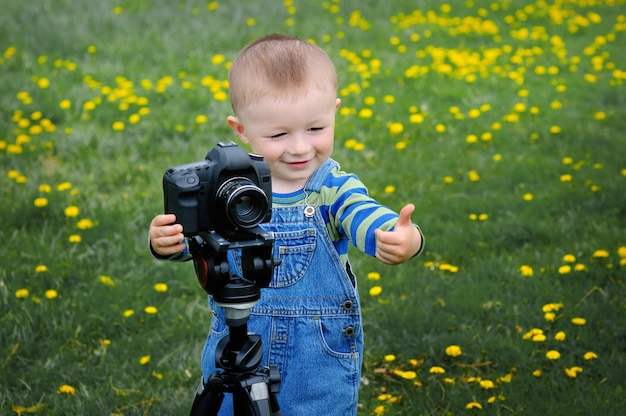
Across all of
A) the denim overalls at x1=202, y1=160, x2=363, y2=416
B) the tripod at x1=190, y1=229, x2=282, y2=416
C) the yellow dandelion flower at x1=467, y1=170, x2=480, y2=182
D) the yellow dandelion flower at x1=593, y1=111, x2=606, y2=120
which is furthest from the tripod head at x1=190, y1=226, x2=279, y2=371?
the yellow dandelion flower at x1=593, y1=111, x2=606, y2=120

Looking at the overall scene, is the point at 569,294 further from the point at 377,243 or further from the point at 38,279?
the point at 38,279

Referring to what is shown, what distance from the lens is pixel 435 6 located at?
415 inches

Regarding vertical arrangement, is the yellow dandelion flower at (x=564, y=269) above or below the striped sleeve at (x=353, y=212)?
below

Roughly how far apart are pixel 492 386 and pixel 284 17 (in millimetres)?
6899

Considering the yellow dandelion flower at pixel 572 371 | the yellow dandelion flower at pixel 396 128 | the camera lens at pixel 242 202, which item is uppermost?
the camera lens at pixel 242 202

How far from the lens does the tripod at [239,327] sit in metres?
2.16

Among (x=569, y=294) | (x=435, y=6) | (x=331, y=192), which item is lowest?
(x=435, y=6)

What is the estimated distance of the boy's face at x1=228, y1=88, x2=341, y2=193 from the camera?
98.2 inches

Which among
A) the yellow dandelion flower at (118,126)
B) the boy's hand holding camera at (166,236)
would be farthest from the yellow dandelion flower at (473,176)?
the boy's hand holding camera at (166,236)

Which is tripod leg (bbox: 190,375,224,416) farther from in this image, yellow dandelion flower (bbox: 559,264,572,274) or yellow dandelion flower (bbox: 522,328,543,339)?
yellow dandelion flower (bbox: 559,264,572,274)

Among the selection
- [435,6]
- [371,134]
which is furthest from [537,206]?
[435,6]

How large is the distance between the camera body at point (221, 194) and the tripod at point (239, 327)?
0.04m

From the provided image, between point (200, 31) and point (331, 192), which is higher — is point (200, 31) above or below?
below

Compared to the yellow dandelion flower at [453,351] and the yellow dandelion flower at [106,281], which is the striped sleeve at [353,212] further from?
the yellow dandelion flower at [106,281]
